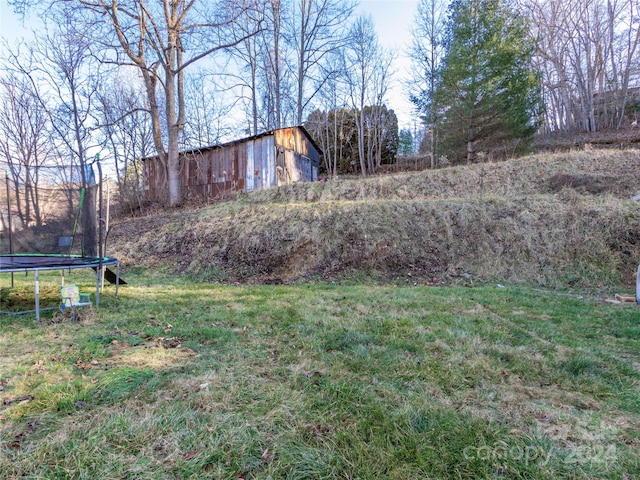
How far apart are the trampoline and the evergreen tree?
1384 cm

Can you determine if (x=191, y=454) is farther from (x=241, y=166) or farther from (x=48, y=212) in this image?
(x=241, y=166)

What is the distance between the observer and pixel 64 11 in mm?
10422

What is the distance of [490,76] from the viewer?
40.6 feet

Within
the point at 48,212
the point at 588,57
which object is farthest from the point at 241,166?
the point at 588,57

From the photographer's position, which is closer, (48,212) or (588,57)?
(48,212)

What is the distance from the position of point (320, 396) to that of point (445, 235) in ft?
22.5

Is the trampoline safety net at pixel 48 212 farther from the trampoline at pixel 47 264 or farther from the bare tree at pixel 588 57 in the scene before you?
the bare tree at pixel 588 57

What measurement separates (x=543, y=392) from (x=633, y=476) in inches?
28.9

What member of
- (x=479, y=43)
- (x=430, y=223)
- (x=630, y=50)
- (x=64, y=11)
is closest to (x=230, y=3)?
(x=64, y=11)

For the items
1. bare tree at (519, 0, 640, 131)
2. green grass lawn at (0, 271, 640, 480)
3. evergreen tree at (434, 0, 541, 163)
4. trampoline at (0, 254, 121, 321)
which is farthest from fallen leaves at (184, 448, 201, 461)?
bare tree at (519, 0, 640, 131)

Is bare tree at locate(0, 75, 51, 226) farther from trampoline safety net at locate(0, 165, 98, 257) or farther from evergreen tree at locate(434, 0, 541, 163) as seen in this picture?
evergreen tree at locate(434, 0, 541, 163)

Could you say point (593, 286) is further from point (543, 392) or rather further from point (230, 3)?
point (230, 3)

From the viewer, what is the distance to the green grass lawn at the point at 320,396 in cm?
157

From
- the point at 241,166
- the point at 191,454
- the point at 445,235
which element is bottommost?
the point at 191,454
